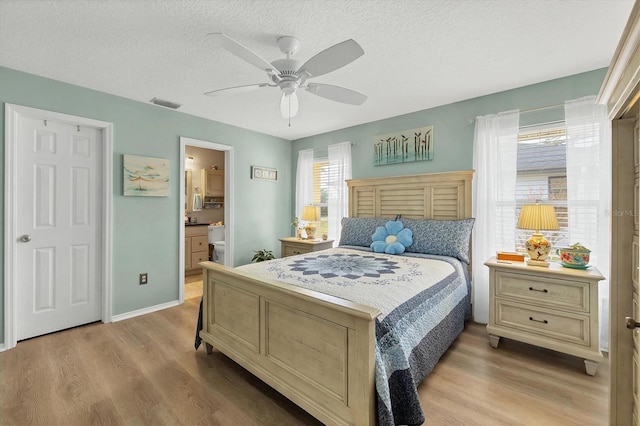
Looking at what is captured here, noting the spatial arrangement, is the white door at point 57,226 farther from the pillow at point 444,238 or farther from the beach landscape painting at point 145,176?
the pillow at point 444,238

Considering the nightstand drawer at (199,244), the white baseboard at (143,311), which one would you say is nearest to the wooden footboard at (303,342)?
the white baseboard at (143,311)

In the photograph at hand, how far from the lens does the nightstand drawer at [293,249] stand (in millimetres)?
4074

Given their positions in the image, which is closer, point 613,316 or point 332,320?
point 613,316

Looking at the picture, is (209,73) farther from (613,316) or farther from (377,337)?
(613,316)

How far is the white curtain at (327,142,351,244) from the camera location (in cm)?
424

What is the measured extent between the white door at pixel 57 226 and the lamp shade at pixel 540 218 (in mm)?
4083

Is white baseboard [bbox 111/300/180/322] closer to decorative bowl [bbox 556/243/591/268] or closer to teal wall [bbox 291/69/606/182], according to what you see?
teal wall [bbox 291/69/606/182]

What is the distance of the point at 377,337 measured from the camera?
1453 millimetres

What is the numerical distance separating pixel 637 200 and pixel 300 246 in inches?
135

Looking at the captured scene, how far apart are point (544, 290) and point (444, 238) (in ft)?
3.01

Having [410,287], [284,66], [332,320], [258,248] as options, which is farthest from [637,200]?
[258,248]

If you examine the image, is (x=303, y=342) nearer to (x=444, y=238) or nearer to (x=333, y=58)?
(x=333, y=58)

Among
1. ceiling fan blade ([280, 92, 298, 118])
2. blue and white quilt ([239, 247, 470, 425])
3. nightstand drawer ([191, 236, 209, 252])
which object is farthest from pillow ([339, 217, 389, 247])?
nightstand drawer ([191, 236, 209, 252])

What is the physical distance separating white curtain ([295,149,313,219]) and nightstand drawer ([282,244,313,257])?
71 centimetres
